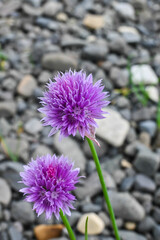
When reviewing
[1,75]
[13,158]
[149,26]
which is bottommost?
[13,158]

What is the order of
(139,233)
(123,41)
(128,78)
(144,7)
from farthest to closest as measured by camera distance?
1. (144,7)
2. (123,41)
3. (128,78)
4. (139,233)

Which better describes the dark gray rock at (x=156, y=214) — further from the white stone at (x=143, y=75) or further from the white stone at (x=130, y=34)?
the white stone at (x=130, y=34)

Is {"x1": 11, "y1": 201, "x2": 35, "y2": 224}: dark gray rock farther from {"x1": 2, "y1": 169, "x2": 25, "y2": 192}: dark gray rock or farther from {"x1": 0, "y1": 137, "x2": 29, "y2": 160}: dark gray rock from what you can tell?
{"x1": 0, "y1": 137, "x2": 29, "y2": 160}: dark gray rock

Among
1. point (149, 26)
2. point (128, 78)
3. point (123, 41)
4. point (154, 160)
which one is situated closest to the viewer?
point (154, 160)

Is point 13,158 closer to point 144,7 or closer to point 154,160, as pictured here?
point 154,160

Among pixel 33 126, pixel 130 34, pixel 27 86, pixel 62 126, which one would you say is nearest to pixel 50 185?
pixel 62 126

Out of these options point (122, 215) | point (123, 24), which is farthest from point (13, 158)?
point (123, 24)
